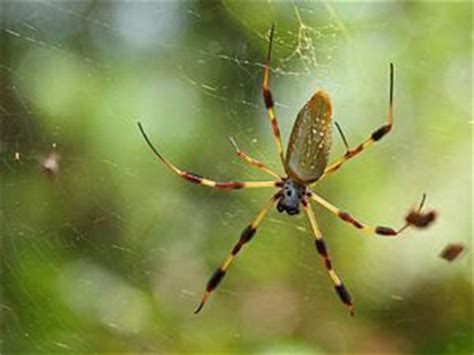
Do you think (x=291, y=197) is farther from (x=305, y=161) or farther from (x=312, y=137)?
(x=312, y=137)

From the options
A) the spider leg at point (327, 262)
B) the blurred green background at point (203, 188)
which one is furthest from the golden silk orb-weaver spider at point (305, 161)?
the blurred green background at point (203, 188)

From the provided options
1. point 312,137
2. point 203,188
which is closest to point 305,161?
point 312,137

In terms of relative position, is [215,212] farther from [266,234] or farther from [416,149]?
[416,149]

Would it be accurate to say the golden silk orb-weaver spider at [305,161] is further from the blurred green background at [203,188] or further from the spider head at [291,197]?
the blurred green background at [203,188]

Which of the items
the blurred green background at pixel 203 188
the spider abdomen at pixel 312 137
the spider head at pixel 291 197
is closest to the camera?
the spider abdomen at pixel 312 137

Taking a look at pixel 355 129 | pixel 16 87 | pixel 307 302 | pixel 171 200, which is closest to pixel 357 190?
pixel 355 129

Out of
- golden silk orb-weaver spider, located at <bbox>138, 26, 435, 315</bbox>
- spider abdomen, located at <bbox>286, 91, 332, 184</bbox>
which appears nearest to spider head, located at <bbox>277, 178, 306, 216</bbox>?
golden silk orb-weaver spider, located at <bbox>138, 26, 435, 315</bbox>

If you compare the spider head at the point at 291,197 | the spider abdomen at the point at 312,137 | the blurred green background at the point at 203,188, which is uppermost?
the blurred green background at the point at 203,188
